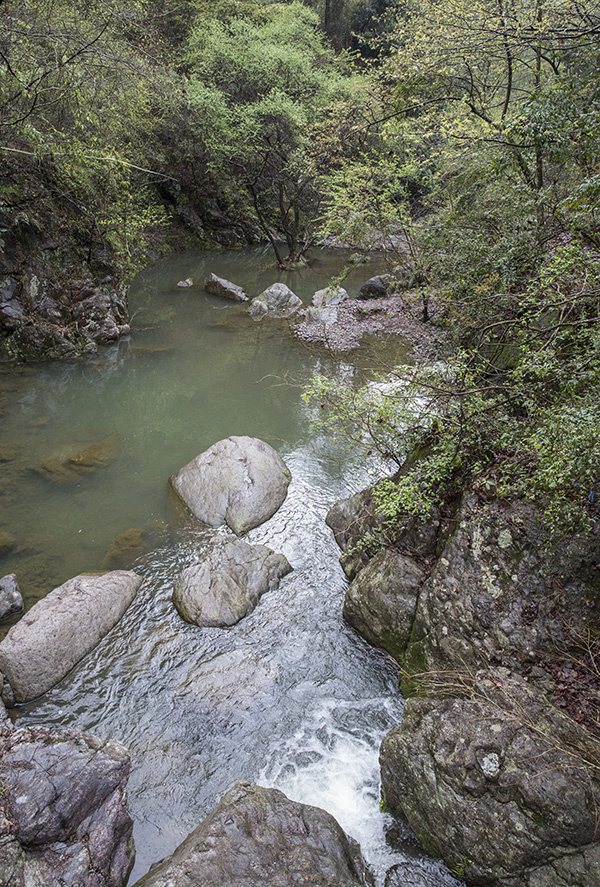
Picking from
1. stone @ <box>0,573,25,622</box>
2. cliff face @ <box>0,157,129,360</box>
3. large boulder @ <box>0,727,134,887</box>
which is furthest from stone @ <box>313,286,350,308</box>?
large boulder @ <box>0,727,134,887</box>

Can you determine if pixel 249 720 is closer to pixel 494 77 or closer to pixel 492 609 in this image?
pixel 492 609

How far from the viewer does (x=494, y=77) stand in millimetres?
9797

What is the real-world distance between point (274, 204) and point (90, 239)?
16.6 meters

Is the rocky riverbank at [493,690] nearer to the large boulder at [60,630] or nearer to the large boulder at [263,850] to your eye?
the large boulder at [263,850]

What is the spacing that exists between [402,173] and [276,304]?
20.5 ft

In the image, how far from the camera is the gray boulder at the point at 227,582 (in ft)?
19.4

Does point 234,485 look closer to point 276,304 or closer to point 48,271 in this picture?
point 48,271

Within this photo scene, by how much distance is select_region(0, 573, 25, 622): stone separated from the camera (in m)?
5.79

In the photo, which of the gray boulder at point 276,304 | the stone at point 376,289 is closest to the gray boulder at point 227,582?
the gray boulder at point 276,304

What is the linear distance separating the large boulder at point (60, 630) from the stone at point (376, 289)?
14.5 meters

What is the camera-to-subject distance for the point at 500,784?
129 inches

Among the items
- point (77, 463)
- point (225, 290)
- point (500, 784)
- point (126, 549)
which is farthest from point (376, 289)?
point (500, 784)

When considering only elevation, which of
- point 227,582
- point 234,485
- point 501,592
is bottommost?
point 227,582

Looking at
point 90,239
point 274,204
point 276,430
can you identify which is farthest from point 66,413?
point 274,204
